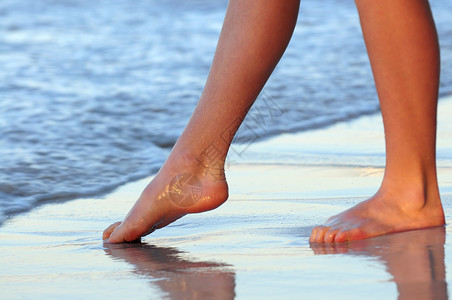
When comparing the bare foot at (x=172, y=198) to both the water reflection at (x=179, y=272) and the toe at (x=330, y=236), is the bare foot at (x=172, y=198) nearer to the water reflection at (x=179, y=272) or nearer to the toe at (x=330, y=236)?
the water reflection at (x=179, y=272)

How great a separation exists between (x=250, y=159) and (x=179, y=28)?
12.6 ft

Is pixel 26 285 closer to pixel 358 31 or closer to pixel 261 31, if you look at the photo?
pixel 261 31

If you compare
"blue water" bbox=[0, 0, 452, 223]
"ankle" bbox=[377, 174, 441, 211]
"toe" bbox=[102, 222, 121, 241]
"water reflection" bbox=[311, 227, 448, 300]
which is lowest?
"water reflection" bbox=[311, 227, 448, 300]

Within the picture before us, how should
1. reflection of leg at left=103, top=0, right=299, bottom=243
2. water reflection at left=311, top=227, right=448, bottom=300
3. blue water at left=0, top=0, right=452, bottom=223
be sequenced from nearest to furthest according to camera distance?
1. water reflection at left=311, top=227, right=448, bottom=300
2. reflection of leg at left=103, top=0, right=299, bottom=243
3. blue water at left=0, top=0, right=452, bottom=223

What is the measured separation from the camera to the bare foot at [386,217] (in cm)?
187

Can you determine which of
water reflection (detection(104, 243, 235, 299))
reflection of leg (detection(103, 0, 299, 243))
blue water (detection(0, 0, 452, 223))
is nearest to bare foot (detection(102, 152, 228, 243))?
reflection of leg (detection(103, 0, 299, 243))

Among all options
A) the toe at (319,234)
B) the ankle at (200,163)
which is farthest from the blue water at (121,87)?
the toe at (319,234)

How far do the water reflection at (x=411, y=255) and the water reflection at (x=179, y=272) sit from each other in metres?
0.24

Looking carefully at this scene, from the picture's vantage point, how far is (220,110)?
2.04 metres

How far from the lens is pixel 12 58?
530cm

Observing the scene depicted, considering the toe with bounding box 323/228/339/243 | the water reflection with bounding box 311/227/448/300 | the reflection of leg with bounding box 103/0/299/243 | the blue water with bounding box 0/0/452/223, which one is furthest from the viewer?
the blue water with bounding box 0/0/452/223

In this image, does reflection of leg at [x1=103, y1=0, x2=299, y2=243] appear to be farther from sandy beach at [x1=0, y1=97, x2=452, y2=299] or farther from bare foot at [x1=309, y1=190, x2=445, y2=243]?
bare foot at [x1=309, y1=190, x2=445, y2=243]

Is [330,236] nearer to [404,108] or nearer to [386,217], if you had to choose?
[386,217]

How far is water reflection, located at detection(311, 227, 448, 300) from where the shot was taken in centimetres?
140
